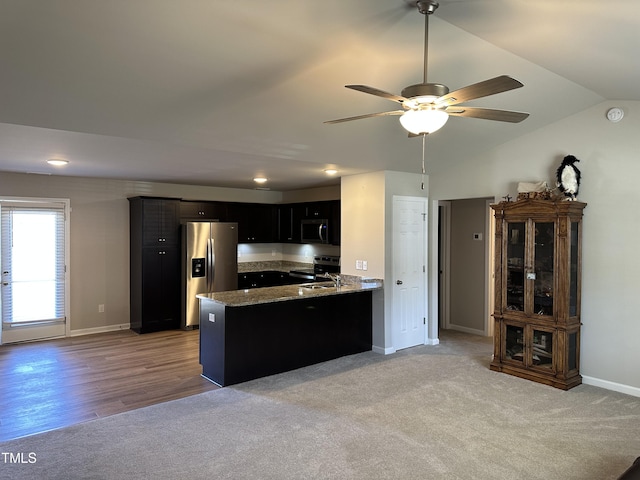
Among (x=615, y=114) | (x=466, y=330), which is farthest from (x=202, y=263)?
(x=615, y=114)

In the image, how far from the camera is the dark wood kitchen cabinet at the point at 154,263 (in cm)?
662

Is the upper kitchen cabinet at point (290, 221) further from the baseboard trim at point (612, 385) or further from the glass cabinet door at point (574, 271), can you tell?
the baseboard trim at point (612, 385)

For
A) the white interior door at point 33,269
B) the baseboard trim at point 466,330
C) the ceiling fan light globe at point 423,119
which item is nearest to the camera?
the ceiling fan light globe at point 423,119

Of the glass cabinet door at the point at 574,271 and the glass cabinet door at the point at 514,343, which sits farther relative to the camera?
the glass cabinet door at the point at 514,343

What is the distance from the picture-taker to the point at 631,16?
242 cm

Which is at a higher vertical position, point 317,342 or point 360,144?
point 360,144

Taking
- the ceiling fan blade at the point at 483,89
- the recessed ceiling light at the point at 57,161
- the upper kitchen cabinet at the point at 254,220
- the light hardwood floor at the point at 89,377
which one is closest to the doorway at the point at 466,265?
the upper kitchen cabinet at the point at 254,220

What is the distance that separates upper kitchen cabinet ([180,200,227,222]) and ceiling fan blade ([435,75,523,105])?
5.66 m

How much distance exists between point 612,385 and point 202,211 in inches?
236

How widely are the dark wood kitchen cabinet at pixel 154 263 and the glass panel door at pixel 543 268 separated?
5.05 metres

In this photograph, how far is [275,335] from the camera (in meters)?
4.78

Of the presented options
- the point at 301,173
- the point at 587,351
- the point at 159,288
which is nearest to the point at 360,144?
the point at 301,173

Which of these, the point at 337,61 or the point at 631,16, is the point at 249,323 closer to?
the point at 337,61

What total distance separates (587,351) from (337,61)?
153 inches
